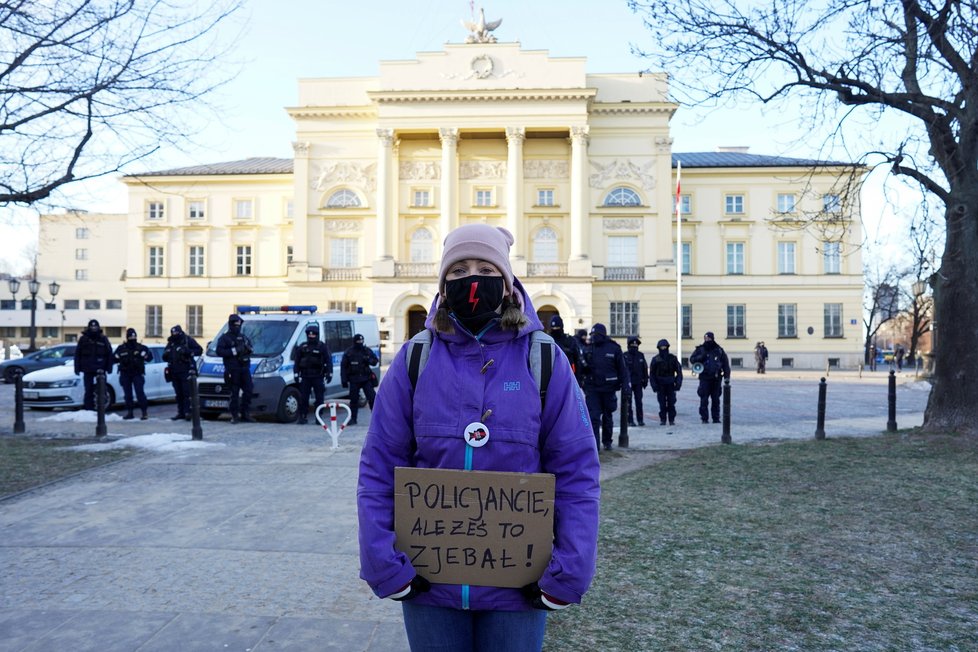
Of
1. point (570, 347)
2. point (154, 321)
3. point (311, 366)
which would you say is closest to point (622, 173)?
point (154, 321)

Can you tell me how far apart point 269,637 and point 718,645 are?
7.74 feet

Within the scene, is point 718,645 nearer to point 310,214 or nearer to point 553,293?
point 553,293

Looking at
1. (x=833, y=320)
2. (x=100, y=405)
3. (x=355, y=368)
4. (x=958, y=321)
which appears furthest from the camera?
(x=833, y=320)

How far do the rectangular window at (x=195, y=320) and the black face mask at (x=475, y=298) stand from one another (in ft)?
174

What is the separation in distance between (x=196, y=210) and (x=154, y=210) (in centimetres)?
318

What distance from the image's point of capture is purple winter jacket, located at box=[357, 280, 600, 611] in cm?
A: 240

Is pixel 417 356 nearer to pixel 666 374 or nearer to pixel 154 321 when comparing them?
pixel 666 374

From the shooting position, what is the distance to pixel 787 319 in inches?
1975

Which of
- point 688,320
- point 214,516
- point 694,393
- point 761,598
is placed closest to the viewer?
point 761,598

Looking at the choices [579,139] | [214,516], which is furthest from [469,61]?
[214,516]

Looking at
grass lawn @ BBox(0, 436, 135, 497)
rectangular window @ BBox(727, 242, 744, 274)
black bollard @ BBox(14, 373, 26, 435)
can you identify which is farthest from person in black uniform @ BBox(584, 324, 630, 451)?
rectangular window @ BBox(727, 242, 744, 274)

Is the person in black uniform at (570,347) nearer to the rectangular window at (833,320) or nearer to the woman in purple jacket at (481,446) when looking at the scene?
the woman in purple jacket at (481,446)

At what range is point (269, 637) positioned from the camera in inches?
159

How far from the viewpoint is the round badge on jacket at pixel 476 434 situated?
2445 mm
